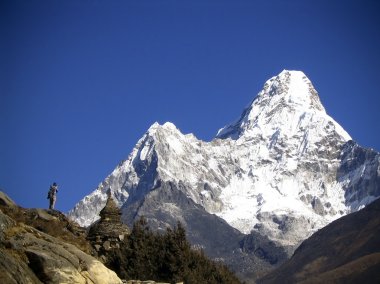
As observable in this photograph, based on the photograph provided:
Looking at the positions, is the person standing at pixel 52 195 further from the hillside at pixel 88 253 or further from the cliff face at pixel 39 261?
the cliff face at pixel 39 261

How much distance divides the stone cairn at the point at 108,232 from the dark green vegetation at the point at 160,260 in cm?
141

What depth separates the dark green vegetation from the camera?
163ft

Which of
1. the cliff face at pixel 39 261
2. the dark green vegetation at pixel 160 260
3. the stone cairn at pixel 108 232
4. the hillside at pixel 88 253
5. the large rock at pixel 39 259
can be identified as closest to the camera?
the cliff face at pixel 39 261

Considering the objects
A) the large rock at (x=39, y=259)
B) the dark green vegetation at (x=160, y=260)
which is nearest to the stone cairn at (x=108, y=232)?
the dark green vegetation at (x=160, y=260)

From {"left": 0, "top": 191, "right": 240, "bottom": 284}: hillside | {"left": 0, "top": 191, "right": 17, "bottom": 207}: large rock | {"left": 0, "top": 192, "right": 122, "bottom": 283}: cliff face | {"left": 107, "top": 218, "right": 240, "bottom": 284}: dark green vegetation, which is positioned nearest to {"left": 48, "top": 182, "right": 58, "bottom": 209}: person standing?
{"left": 0, "top": 191, "right": 240, "bottom": 284}: hillside

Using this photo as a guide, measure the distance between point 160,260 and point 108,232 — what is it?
21.0 ft

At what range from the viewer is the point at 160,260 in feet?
170

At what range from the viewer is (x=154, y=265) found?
51.5m

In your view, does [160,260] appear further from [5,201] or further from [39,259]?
[39,259]

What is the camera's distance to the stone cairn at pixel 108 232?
2142 inches

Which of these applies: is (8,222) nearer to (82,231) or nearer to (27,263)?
(27,263)

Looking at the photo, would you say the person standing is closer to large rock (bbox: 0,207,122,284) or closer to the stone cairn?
the stone cairn

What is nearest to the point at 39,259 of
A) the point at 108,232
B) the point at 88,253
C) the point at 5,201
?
the point at 5,201

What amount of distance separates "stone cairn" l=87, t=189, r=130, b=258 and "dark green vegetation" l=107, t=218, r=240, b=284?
4.63 feet
